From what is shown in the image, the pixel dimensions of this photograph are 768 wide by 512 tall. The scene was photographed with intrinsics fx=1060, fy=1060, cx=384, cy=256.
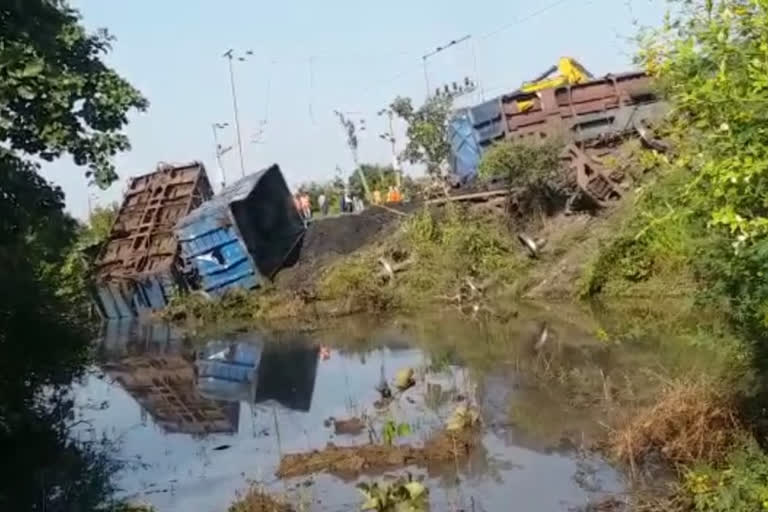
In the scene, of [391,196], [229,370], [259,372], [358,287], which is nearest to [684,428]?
[259,372]

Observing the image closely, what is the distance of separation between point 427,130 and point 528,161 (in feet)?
66.1

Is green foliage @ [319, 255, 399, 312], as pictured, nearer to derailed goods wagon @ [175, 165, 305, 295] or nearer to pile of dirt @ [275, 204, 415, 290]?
pile of dirt @ [275, 204, 415, 290]

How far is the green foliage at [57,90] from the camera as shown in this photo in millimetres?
7113

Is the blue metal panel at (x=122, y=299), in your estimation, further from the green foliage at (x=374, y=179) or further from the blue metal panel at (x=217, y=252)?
the green foliage at (x=374, y=179)

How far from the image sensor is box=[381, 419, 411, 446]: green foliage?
10188mm

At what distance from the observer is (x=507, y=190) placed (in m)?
22.5

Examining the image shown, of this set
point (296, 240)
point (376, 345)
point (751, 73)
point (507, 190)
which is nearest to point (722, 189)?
point (751, 73)

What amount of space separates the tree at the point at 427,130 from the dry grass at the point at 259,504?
1221 inches

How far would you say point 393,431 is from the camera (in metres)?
10.4

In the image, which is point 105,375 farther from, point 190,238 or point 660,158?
point 660,158

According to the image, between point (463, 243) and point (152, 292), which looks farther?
point (152, 292)

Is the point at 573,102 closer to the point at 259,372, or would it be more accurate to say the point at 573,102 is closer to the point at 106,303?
the point at 259,372

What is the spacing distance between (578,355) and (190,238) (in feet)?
43.4

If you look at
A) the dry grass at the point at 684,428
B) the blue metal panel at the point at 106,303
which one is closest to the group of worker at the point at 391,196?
the blue metal panel at the point at 106,303
